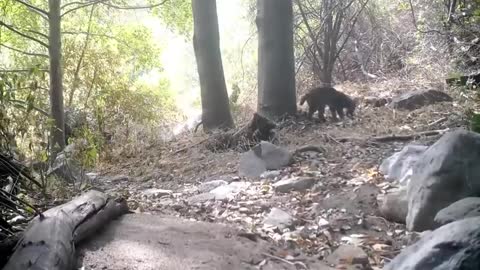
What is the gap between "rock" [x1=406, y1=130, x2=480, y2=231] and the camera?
397 cm

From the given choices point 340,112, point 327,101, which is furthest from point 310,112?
point 340,112

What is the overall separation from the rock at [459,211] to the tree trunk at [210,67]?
613 centimetres

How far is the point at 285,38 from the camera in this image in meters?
8.48

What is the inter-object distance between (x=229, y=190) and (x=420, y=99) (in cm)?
440

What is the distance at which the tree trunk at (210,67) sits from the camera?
947cm

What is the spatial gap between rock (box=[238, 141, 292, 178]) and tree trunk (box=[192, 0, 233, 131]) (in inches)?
118

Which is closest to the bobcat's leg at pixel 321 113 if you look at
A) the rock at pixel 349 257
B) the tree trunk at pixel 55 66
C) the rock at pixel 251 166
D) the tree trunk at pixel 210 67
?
the tree trunk at pixel 210 67

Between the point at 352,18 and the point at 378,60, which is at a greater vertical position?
the point at 352,18

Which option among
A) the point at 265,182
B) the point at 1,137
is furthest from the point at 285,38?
the point at 1,137

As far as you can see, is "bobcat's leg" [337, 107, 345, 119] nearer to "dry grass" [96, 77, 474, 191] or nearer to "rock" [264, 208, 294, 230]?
"dry grass" [96, 77, 474, 191]

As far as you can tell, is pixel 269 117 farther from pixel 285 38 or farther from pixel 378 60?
pixel 378 60

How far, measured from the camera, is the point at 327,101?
832 centimetres

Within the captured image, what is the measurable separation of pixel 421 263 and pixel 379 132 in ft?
15.4

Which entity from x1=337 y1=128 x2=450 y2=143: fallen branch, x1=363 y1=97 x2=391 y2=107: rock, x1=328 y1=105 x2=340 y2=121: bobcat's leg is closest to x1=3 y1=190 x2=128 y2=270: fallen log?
x1=337 y1=128 x2=450 y2=143: fallen branch
